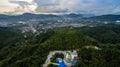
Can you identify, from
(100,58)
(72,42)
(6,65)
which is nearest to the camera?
(100,58)

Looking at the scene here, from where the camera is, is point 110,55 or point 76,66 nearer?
point 76,66

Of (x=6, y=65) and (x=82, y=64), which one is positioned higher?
(x=82, y=64)

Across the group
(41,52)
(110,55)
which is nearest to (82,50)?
(110,55)

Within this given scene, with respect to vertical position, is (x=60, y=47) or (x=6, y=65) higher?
(x=60, y=47)

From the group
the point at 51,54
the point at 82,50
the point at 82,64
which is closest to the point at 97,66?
the point at 82,64

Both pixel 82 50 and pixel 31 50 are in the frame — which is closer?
pixel 82 50

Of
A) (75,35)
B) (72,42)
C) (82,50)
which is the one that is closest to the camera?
(82,50)

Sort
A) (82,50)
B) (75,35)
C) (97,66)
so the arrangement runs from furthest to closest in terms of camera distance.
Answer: (75,35), (82,50), (97,66)

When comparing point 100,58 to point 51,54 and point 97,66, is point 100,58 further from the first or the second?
point 51,54

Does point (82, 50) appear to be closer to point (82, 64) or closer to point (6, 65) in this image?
point (82, 64)
